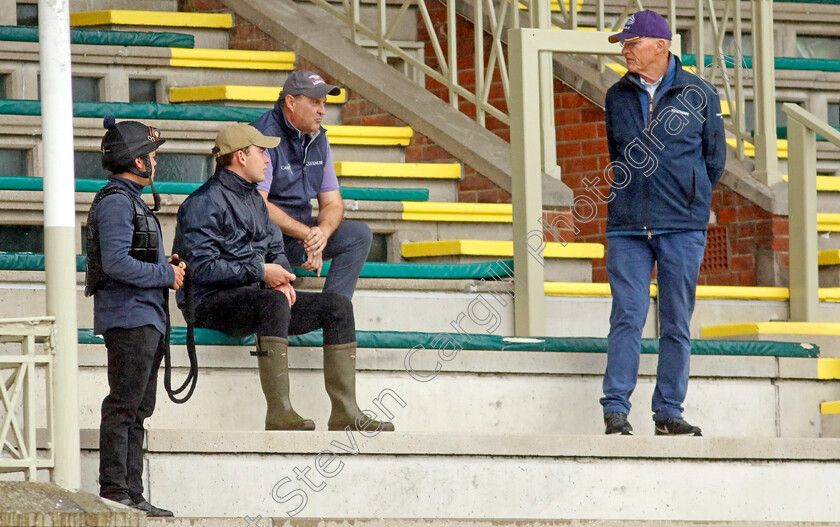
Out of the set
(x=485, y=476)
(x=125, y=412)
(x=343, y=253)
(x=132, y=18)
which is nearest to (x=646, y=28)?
(x=343, y=253)

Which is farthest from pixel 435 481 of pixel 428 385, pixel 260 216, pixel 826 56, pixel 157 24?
pixel 826 56

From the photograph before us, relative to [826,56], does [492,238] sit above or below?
below

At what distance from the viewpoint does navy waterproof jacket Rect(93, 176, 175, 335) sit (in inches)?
192

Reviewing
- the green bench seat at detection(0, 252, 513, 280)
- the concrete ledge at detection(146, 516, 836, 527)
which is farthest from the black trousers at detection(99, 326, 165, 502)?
the green bench seat at detection(0, 252, 513, 280)

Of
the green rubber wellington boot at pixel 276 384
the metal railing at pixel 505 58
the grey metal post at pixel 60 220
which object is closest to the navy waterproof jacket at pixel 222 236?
the green rubber wellington boot at pixel 276 384

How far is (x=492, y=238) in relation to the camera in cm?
762

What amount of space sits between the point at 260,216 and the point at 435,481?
3.88 ft

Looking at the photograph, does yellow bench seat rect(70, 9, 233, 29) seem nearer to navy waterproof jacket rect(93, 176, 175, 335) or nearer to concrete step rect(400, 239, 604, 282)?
concrete step rect(400, 239, 604, 282)

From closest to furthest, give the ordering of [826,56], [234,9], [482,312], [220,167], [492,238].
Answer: [220,167], [482,312], [492,238], [234,9], [826,56]

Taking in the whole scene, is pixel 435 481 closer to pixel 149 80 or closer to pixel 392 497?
pixel 392 497

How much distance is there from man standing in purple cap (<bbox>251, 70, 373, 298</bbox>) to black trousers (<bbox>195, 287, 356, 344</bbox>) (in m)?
0.45

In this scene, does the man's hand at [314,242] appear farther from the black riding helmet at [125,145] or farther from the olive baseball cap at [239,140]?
the black riding helmet at [125,145]

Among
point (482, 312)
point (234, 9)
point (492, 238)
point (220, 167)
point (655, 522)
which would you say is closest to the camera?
point (655, 522)

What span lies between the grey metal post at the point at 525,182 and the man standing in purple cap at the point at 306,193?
73 centimetres
